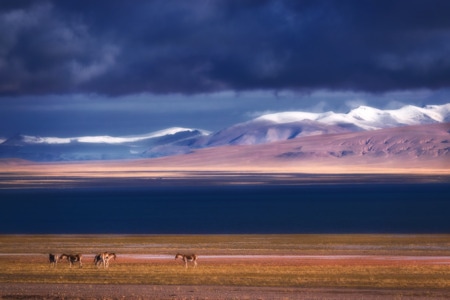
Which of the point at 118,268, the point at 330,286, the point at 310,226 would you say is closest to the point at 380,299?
the point at 330,286

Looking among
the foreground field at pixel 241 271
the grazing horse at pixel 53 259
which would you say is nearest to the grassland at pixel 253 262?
the foreground field at pixel 241 271

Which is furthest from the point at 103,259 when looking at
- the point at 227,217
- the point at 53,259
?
the point at 227,217

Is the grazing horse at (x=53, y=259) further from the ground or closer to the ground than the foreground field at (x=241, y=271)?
further from the ground

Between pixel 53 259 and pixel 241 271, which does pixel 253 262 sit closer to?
pixel 241 271

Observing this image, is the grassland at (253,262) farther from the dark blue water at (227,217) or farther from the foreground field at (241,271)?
the dark blue water at (227,217)

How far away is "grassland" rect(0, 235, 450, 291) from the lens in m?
30.0

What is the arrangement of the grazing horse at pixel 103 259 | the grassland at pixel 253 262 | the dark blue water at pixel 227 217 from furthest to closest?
1. the dark blue water at pixel 227 217
2. the grazing horse at pixel 103 259
3. the grassland at pixel 253 262

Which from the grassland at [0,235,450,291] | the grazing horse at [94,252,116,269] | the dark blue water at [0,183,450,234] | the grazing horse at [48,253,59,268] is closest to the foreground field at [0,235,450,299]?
the grassland at [0,235,450,291]

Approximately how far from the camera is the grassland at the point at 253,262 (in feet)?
98.5

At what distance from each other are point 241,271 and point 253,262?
4.57 m

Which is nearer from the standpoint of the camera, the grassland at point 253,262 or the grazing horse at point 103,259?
the grassland at point 253,262

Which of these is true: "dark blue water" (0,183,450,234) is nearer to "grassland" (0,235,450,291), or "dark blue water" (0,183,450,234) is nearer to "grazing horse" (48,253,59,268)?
"grassland" (0,235,450,291)

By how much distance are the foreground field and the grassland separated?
0.11 feet

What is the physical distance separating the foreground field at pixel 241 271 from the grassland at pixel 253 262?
34 mm
